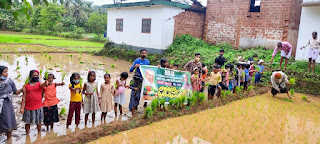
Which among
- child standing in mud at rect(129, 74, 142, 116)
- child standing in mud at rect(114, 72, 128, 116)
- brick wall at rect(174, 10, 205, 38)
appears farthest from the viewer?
brick wall at rect(174, 10, 205, 38)

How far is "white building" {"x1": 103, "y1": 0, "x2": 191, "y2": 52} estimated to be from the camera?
14102mm

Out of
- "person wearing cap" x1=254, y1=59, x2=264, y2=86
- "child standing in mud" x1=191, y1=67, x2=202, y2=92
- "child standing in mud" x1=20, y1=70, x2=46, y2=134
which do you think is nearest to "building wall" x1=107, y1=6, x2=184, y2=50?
"person wearing cap" x1=254, y1=59, x2=264, y2=86

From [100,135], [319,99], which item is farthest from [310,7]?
[100,135]

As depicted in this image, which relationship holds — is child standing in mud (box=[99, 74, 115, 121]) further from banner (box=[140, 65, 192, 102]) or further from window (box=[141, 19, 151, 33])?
window (box=[141, 19, 151, 33])

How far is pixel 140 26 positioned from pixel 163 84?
10.2 meters

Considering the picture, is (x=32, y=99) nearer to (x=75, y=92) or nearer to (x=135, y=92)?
(x=75, y=92)

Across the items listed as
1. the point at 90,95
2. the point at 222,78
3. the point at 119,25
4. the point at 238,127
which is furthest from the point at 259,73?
the point at 119,25

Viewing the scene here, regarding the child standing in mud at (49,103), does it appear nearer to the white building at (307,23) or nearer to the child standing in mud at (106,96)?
the child standing in mud at (106,96)

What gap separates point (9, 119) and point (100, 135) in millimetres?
1577

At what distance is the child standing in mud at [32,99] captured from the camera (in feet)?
13.7

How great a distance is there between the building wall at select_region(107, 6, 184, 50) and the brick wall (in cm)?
37

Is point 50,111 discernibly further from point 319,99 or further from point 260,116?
point 319,99

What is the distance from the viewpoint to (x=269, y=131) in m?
4.82

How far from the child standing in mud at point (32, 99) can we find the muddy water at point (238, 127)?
126 cm
